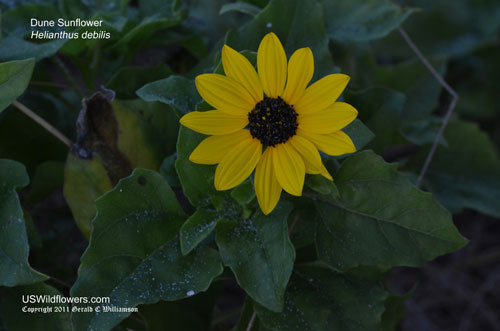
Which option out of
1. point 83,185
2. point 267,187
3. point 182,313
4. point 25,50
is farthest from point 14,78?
point 182,313

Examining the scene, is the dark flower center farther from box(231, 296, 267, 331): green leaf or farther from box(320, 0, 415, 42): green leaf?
box(320, 0, 415, 42): green leaf

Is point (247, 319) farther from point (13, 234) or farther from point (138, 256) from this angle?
point (13, 234)

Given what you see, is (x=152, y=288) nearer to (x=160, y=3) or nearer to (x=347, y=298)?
(x=347, y=298)

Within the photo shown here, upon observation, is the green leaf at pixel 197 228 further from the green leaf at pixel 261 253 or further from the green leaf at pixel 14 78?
the green leaf at pixel 14 78

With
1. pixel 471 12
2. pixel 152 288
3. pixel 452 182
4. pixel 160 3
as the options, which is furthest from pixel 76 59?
pixel 471 12

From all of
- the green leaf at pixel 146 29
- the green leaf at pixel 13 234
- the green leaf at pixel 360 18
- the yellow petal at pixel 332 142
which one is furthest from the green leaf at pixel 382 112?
the green leaf at pixel 13 234
